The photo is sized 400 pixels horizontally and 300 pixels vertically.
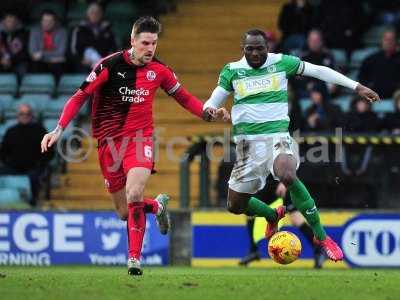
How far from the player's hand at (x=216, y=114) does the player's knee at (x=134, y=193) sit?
1.07m

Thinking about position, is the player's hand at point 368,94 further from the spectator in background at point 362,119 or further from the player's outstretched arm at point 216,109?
the spectator in background at point 362,119

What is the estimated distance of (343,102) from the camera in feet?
64.2

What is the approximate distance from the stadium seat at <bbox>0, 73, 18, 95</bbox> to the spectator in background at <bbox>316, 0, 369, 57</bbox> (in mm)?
5245

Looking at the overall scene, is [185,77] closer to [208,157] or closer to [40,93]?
[40,93]

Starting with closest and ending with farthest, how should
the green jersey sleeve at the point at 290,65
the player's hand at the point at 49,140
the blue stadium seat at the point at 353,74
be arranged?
the player's hand at the point at 49,140 → the green jersey sleeve at the point at 290,65 → the blue stadium seat at the point at 353,74

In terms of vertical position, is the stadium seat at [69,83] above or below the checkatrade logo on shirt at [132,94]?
above

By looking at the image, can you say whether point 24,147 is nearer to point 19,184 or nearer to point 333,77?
point 19,184

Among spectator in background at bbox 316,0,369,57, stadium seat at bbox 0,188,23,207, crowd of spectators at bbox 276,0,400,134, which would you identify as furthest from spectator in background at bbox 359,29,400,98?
stadium seat at bbox 0,188,23,207

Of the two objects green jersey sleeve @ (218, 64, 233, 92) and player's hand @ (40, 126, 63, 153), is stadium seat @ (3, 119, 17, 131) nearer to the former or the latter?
green jersey sleeve @ (218, 64, 233, 92)

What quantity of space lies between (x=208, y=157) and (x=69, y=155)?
3.48 meters

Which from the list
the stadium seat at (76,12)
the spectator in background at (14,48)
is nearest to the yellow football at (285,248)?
the spectator in background at (14,48)

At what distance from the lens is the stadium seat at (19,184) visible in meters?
19.0

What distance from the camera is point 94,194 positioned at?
2022 centimetres

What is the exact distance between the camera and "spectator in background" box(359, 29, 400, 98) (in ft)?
64.0
